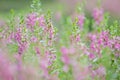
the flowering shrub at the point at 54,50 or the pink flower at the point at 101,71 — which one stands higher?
the flowering shrub at the point at 54,50

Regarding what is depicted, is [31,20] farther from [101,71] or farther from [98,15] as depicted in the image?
[98,15]

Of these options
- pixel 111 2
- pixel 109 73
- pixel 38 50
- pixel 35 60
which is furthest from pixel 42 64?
pixel 111 2

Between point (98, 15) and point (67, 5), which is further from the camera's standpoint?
point (67, 5)

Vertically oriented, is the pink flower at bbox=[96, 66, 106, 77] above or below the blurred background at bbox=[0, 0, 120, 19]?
below

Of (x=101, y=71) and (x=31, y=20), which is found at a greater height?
(x=31, y=20)

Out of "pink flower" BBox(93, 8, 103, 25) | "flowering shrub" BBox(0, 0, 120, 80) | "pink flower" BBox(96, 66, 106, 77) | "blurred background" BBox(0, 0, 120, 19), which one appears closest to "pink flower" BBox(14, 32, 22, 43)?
"flowering shrub" BBox(0, 0, 120, 80)

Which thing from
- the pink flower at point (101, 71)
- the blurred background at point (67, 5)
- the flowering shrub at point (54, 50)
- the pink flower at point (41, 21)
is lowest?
the pink flower at point (101, 71)

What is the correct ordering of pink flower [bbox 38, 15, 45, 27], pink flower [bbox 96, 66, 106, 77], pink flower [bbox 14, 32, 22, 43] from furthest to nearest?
pink flower [bbox 38, 15, 45, 27] < pink flower [bbox 14, 32, 22, 43] < pink flower [bbox 96, 66, 106, 77]

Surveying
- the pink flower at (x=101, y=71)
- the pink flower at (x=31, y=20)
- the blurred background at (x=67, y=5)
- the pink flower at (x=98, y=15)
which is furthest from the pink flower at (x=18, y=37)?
→ the blurred background at (x=67, y=5)

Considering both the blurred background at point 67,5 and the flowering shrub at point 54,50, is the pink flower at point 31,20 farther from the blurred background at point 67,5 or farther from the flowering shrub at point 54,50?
the blurred background at point 67,5

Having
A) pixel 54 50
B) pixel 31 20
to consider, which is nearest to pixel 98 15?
pixel 31 20

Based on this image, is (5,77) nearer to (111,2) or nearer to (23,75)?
(23,75)

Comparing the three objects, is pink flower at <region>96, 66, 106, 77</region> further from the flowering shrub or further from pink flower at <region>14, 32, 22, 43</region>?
pink flower at <region>14, 32, 22, 43</region>

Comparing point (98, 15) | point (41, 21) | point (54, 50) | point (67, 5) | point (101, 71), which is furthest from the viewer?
point (67, 5)
